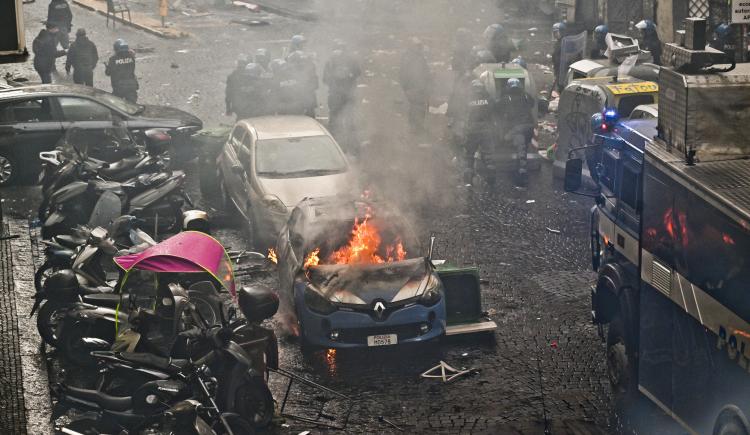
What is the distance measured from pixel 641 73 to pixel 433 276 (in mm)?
7646

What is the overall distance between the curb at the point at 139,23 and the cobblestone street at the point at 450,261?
9.63 feet

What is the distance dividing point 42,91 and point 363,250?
26.8 ft

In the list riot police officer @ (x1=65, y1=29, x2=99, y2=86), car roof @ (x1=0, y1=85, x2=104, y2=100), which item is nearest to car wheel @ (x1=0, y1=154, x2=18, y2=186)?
car roof @ (x1=0, y1=85, x2=104, y2=100)

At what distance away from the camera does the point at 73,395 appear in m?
8.97

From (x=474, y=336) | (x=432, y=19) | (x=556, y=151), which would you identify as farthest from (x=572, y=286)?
(x=432, y=19)

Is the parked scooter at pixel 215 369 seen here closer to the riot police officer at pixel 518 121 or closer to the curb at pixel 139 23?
the riot police officer at pixel 518 121

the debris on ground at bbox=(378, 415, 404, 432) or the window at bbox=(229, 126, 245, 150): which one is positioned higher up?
the window at bbox=(229, 126, 245, 150)

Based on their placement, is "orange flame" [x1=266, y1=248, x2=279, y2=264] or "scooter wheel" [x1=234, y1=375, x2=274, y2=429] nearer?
"scooter wheel" [x1=234, y1=375, x2=274, y2=429]

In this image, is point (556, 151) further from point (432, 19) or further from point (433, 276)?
point (432, 19)

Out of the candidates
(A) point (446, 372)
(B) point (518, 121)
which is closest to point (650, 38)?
(B) point (518, 121)

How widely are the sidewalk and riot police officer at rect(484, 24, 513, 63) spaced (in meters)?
10.1

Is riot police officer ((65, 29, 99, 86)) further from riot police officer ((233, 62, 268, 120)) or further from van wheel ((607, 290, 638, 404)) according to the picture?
van wheel ((607, 290, 638, 404))

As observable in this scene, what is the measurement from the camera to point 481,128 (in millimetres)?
17578

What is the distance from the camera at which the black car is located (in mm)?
17484
